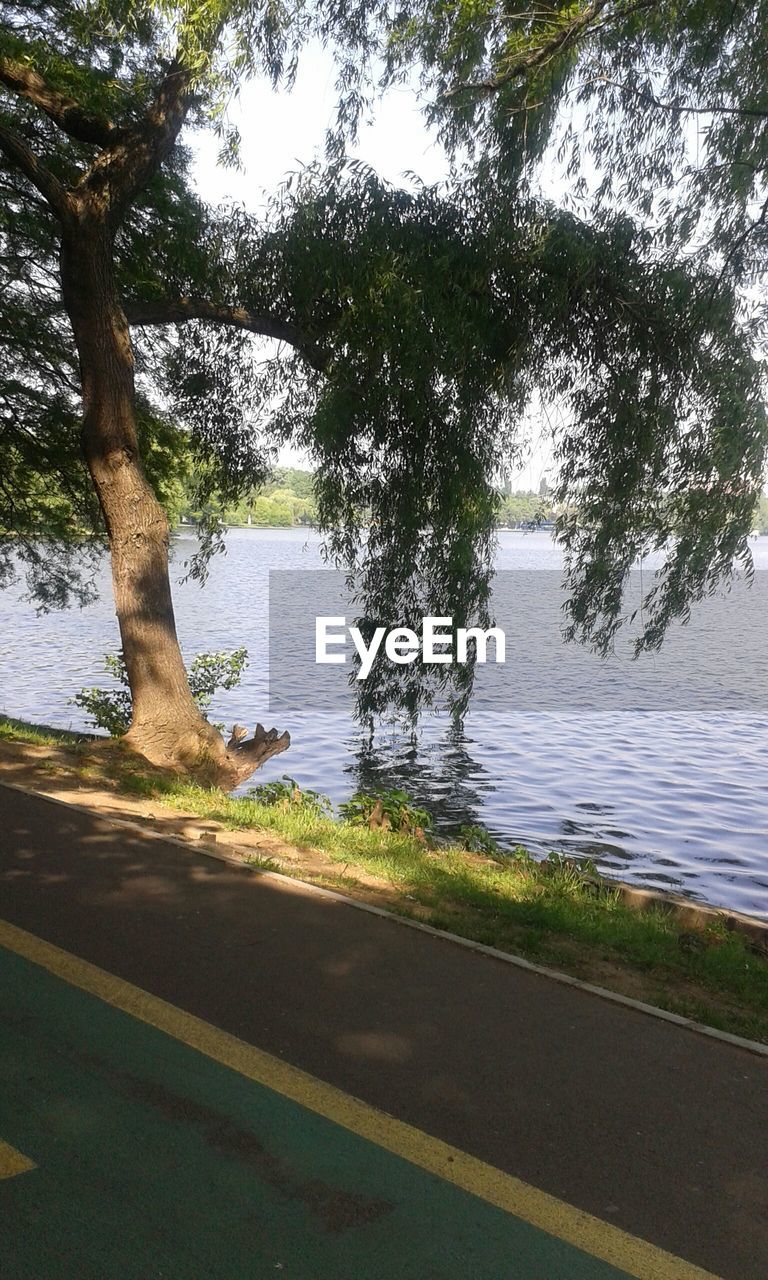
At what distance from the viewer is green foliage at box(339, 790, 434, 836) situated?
10.9 metres

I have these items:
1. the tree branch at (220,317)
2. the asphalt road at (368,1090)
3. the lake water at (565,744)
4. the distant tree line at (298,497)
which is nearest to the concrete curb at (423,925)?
the asphalt road at (368,1090)

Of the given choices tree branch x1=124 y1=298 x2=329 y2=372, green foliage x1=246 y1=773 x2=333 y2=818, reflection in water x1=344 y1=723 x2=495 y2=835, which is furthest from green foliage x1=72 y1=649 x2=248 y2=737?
tree branch x1=124 y1=298 x2=329 y2=372

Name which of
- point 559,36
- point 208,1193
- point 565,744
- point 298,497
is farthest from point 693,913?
point 565,744

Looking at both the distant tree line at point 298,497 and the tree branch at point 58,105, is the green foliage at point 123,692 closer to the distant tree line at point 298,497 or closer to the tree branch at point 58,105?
the distant tree line at point 298,497

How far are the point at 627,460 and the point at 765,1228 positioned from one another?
9047 millimetres

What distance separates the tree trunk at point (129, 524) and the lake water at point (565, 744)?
223 centimetres

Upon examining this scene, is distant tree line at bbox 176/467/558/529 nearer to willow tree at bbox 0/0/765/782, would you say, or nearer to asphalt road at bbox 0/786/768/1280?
willow tree at bbox 0/0/765/782

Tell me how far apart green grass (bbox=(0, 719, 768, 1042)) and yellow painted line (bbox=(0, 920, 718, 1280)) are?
212cm

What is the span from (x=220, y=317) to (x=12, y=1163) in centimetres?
1098

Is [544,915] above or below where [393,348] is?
below

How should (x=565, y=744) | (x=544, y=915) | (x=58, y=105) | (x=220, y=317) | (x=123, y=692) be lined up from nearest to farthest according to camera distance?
(x=544, y=915)
(x=58, y=105)
(x=220, y=317)
(x=123, y=692)
(x=565, y=744)

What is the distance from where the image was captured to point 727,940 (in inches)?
296

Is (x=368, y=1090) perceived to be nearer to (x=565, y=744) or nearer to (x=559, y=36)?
(x=559, y=36)

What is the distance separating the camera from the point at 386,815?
1113cm
